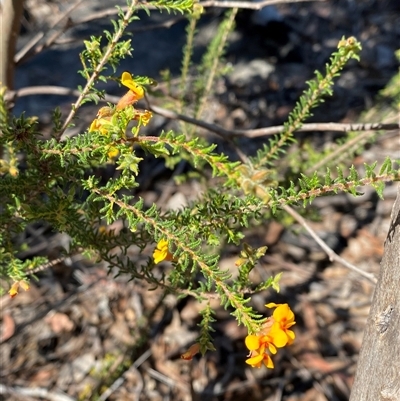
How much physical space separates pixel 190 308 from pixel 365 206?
4.03 feet

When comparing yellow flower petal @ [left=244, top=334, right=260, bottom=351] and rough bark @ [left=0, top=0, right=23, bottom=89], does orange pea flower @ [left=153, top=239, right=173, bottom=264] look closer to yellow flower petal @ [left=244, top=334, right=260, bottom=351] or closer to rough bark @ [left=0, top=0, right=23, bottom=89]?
yellow flower petal @ [left=244, top=334, right=260, bottom=351]

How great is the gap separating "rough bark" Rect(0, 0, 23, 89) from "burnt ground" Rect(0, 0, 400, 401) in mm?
229

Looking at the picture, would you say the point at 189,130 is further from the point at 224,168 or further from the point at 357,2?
the point at 357,2

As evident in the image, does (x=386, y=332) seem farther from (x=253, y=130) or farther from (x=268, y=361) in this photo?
(x=253, y=130)

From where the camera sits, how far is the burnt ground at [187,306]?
2.07 m

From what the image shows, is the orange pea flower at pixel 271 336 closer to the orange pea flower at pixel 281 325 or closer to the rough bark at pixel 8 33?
the orange pea flower at pixel 281 325

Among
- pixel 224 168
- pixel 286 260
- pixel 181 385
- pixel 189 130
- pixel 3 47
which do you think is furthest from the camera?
pixel 286 260

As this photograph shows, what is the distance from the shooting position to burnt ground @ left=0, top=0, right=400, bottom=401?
2.07 m

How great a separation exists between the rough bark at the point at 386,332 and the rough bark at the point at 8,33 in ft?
3.88

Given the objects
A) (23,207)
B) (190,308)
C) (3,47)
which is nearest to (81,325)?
(190,308)

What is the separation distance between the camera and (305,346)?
2.27 m

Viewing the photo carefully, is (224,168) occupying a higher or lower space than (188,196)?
higher

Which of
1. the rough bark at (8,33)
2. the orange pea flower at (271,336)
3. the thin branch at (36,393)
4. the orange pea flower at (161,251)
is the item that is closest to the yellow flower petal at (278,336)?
the orange pea flower at (271,336)

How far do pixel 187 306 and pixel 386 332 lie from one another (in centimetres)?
148
